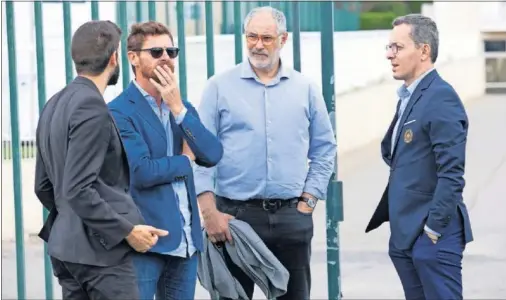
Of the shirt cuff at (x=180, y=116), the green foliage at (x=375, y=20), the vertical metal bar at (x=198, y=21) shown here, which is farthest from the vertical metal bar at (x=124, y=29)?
the green foliage at (x=375, y=20)

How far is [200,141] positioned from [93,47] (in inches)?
28.4

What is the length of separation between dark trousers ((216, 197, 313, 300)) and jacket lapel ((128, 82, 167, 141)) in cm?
77

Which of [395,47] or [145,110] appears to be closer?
[145,110]

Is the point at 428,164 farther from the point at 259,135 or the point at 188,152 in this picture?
the point at 188,152

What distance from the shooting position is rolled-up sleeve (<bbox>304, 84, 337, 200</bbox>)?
5648 millimetres

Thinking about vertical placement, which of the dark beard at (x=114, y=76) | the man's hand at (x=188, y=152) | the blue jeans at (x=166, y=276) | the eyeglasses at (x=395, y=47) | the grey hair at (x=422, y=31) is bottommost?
the blue jeans at (x=166, y=276)

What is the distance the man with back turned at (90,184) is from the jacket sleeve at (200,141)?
1.52ft

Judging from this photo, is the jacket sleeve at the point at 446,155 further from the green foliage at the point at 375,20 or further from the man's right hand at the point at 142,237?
the green foliage at the point at 375,20

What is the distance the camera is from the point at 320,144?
5.70 m

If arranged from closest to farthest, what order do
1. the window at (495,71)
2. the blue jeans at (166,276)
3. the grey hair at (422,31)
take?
the blue jeans at (166,276)
the grey hair at (422,31)
the window at (495,71)

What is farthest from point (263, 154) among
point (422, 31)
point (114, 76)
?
point (114, 76)

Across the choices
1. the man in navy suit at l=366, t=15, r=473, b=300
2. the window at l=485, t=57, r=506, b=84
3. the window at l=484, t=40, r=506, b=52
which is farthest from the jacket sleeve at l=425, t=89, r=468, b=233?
the window at l=484, t=40, r=506, b=52

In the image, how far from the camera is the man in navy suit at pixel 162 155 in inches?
189

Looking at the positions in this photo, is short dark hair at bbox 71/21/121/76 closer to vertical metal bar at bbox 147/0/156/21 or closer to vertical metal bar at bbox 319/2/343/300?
vertical metal bar at bbox 147/0/156/21
